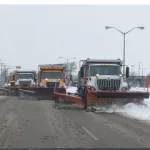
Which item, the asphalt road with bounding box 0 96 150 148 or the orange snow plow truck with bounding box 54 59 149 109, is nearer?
the asphalt road with bounding box 0 96 150 148

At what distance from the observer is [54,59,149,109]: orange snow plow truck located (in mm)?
19453

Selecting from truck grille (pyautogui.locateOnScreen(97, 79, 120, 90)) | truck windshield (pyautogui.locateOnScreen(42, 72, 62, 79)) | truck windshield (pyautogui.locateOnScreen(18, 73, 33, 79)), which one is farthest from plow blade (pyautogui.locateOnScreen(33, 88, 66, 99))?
truck grille (pyautogui.locateOnScreen(97, 79, 120, 90))

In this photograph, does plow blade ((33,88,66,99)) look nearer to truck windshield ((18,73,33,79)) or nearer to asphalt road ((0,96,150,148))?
truck windshield ((18,73,33,79))

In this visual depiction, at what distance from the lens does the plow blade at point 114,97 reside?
63.5ft

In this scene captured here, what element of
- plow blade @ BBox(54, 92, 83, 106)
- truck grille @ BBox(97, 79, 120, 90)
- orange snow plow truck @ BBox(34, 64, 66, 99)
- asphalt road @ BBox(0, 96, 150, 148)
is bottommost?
asphalt road @ BBox(0, 96, 150, 148)

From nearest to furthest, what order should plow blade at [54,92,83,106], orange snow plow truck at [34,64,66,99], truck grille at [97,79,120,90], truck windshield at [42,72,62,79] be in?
plow blade at [54,92,83,106]
truck grille at [97,79,120,90]
orange snow plow truck at [34,64,66,99]
truck windshield at [42,72,62,79]

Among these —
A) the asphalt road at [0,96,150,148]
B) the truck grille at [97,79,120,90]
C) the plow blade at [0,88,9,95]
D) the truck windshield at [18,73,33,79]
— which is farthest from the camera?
the truck windshield at [18,73,33,79]

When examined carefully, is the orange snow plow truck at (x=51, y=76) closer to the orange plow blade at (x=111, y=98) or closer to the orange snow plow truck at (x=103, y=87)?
the orange snow plow truck at (x=103, y=87)

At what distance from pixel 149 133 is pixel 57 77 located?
22.5 m

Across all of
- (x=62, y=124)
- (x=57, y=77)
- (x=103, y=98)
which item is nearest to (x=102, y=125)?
(x=62, y=124)

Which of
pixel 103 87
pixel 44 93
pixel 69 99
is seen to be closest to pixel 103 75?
pixel 103 87

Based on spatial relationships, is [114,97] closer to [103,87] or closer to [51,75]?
[103,87]

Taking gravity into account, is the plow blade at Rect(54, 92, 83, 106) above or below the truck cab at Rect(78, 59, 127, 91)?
below

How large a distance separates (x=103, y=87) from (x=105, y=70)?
133cm
